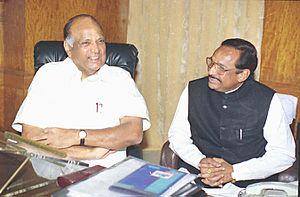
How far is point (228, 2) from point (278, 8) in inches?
15.8

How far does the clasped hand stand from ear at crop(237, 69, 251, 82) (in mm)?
431

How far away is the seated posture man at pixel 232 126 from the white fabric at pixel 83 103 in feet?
0.88

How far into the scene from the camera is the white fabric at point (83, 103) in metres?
2.51

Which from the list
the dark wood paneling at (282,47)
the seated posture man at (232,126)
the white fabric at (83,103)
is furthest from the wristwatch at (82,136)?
the dark wood paneling at (282,47)

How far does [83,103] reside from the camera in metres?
2.51

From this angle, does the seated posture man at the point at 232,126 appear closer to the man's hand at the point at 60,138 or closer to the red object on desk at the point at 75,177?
the man's hand at the point at 60,138

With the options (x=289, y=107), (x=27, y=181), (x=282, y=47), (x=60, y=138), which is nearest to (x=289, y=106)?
(x=289, y=107)

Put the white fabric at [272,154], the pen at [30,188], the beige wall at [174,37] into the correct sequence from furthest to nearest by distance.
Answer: the beige wall at [174,37]
the white fabric at [272,154]
the pen at [30,188]

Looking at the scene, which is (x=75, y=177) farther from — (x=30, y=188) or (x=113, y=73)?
(x=113, y=73)

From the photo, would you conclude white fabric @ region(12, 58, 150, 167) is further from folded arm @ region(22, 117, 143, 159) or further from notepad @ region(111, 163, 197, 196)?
notepad @ region(111, 163, 197, 196)

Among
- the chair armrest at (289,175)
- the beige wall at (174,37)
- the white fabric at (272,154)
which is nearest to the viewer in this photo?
the chair armrest at (289,175)

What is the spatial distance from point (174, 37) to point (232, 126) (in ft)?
4.20

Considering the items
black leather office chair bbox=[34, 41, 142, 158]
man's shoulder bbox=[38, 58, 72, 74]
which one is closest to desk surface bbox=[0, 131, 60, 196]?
man's shoulder bbox=[38, 58, 72, 74]

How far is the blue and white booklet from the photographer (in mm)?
1501
